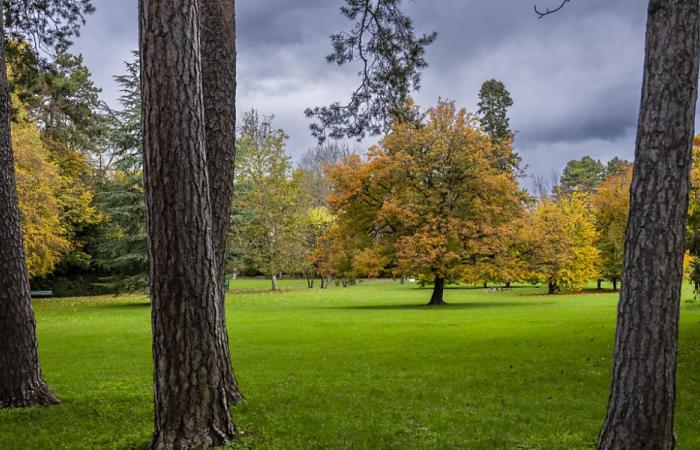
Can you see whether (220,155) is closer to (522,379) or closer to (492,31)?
(492,31)

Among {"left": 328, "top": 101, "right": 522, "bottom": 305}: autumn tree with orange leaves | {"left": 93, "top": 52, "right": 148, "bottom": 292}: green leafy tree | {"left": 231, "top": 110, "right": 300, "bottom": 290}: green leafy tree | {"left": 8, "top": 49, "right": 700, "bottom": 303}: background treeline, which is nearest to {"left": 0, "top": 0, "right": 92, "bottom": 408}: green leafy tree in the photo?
{"left": 8, "top": 49, "right": 700, "bottom": 303}: background treeline

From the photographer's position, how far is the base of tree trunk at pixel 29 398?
23.4 ft

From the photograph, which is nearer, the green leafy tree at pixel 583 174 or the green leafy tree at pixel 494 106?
the green leafy tree at pixel 494 106

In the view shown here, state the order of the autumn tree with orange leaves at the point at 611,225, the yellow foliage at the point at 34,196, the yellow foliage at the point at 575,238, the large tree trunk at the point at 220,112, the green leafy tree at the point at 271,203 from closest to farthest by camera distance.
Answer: the large tree trunk at the point at 220,112 < the yellow foliage at the point at 34,196 < the yellow foliage at the point at 575,238 < the autumn tree with orange leaves at the point at 611,225 < the green leafy tree at the point at 271,203

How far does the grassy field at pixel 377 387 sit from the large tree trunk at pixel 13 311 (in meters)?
0.37

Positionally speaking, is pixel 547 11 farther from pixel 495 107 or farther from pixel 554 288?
pixel 495 107

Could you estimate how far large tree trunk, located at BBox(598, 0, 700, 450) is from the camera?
4.29 meters

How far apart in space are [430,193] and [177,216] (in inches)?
883

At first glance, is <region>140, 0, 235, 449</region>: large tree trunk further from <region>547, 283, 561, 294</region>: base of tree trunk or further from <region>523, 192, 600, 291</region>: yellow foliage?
<region>547, 283, 561, 294</region>: base of tree trunk

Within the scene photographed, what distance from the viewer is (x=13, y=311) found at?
23.3 feet

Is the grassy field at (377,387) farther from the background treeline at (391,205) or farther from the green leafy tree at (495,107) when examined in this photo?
the green leafy tree at (495,107)

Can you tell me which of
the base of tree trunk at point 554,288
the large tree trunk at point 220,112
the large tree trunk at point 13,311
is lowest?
the base of tree trunk at point 554,288

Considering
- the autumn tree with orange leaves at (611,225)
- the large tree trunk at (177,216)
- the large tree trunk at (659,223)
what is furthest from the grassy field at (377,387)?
the autumn tree with orange leaves at (611,225)

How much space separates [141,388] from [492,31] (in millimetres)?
7880
